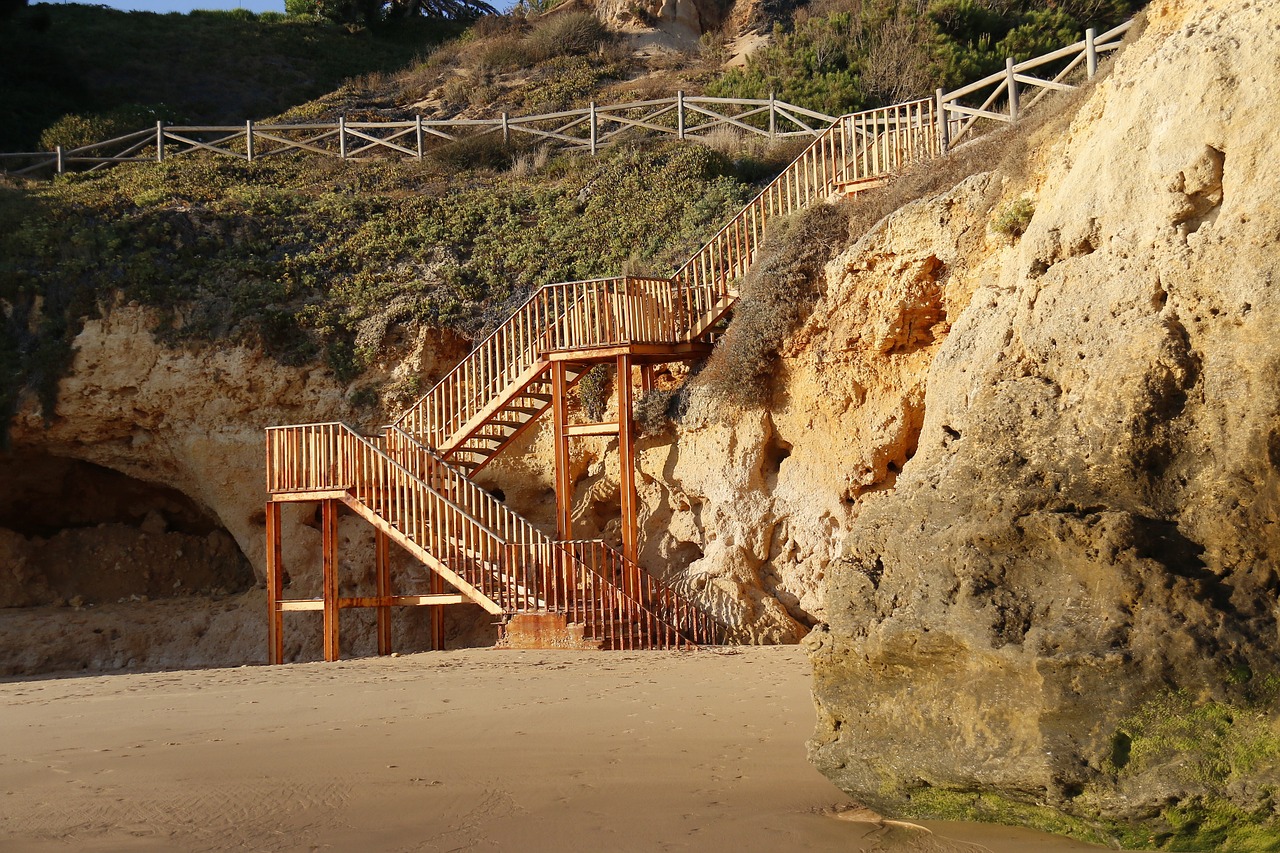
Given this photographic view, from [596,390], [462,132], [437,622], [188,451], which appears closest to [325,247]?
[188,451]

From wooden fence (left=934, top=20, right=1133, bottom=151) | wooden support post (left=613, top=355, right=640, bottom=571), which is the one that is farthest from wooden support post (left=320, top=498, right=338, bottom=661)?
wooden fence (left=934, top=20, right=1133, bottom=151)

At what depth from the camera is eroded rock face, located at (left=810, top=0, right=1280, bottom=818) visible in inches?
231

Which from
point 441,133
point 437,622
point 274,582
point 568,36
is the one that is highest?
point 568,36

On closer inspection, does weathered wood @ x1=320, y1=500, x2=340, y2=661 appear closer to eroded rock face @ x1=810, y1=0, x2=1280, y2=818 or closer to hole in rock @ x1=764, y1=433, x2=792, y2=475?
hole in rock @ x1=764, y1=433, x2=792, y2=475

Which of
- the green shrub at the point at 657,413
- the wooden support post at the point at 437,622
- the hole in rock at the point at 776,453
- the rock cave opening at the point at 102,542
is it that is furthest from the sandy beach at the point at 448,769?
the rock cave opening at the point at 102,542

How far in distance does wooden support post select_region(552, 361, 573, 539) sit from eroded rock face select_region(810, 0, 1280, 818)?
333 inches

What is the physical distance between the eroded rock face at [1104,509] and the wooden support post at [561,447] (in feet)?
27.7

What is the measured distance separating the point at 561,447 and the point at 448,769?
8155 mm

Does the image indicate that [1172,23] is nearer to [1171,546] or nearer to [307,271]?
[1171,546]

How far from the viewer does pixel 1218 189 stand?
277 inches

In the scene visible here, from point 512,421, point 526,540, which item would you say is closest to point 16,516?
point 512,421

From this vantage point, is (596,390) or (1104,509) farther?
(596,390)

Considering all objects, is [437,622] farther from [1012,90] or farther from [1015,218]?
[1012,90]

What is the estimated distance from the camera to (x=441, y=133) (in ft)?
92.6
